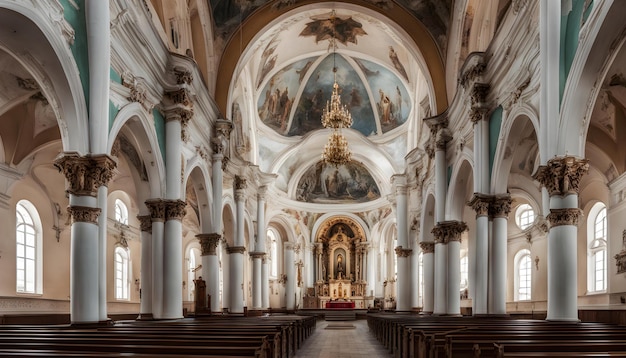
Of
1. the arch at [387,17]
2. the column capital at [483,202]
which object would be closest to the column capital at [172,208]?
the arch at [387,17]

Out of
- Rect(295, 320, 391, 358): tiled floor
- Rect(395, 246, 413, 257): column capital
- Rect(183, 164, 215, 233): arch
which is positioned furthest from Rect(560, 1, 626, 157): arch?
Rect(395, 246, 413, 257): column capital

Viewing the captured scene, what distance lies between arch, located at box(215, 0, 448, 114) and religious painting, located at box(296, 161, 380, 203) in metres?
17.2

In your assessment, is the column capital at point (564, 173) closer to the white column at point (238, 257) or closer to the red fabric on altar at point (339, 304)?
the white column at point (238, 257)

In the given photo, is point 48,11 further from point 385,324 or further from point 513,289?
point 513,289

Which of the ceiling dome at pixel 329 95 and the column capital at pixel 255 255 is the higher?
the ceiling dome at pixel 329 95

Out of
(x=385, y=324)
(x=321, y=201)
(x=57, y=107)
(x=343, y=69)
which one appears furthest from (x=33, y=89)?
(x=321, y=201)

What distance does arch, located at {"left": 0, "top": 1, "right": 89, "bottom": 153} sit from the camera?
9.66 m

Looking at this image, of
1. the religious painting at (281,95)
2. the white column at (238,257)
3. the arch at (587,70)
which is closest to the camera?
the arch at (587,70)

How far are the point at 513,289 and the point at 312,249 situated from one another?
56.3 feet

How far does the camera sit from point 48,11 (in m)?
10.1

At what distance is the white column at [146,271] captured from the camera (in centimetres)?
1634

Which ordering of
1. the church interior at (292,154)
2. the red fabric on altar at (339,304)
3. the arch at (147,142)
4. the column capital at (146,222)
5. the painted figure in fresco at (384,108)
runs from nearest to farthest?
the church interior at (292,154)
the arch at (147,142)
the column capital at (146,222)
the painted figure in fresco at (384,108)
the red fabric on altar at (339,304)

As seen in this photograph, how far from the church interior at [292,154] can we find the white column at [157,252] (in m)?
0.04

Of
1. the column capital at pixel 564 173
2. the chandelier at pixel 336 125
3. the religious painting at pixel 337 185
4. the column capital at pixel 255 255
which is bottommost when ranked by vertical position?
the column capital at pixel 255 255
